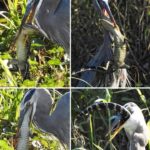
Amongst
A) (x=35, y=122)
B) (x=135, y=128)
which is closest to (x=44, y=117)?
(x=35, y=122)

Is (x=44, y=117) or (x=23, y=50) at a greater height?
(x=23, y=50)

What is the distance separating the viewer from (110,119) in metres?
2.30

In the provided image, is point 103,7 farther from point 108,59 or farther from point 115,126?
point 115,126

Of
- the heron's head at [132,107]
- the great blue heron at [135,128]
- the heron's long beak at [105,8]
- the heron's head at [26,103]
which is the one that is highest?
the heron's long beak at [105,8]

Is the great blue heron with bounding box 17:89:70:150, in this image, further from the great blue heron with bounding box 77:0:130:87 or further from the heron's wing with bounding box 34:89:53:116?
the great blue heron with bounding box 77:0:130:87

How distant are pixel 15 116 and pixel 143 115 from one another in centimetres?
51

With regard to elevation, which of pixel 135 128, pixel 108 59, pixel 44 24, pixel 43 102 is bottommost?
pixel 135 128

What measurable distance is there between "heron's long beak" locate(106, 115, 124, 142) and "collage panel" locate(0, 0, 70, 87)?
26 centimetres

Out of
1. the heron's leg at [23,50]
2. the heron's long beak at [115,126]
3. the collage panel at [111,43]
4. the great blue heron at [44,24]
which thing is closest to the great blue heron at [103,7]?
the collage panel at [111,43]

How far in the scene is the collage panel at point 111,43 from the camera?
7.27ft

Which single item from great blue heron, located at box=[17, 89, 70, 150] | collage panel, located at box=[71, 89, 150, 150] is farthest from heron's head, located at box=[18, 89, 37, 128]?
collage panel, located at box=[71, 89, 150, 150]

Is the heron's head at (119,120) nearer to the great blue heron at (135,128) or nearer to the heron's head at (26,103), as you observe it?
the great blue heron at (135,128)

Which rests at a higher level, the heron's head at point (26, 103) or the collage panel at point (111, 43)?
the collage panel at point (111, 43)

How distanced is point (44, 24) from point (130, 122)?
1.72 ft
